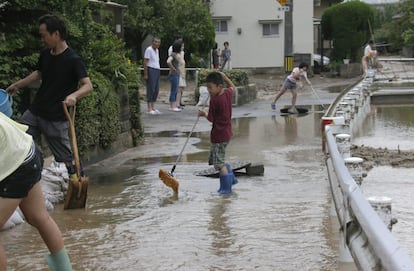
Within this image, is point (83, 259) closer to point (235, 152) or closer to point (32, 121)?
point (32, 121)

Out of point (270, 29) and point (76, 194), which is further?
point (270, 29)

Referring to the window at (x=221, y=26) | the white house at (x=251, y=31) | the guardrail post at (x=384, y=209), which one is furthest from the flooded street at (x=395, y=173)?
the window at (x=221, y=26)

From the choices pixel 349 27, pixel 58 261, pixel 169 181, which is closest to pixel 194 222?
pixel 169 181

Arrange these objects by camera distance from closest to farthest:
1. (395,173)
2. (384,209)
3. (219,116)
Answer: (384,209)
(219,116)
(395,173)

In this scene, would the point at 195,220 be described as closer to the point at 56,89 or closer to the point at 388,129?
the point at 56,89

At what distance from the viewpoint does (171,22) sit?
29328 millimetres

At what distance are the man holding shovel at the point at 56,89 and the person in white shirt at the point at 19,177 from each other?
2386 mm

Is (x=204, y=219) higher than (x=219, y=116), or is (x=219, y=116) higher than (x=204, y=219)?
(x=219, y=116)

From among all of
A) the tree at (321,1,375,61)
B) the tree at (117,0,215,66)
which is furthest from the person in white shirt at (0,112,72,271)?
the tree at (321,1,375,61)

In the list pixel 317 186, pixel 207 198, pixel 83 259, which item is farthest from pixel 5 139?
pixel 317 186

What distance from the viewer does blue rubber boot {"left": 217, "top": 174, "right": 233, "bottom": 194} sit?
760 centimetres

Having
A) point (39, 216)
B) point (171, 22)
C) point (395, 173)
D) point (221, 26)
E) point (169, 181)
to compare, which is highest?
point (171, 22)

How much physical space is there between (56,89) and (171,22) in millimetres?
23046

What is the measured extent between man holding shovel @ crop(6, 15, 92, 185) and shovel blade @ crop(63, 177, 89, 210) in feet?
0.34
